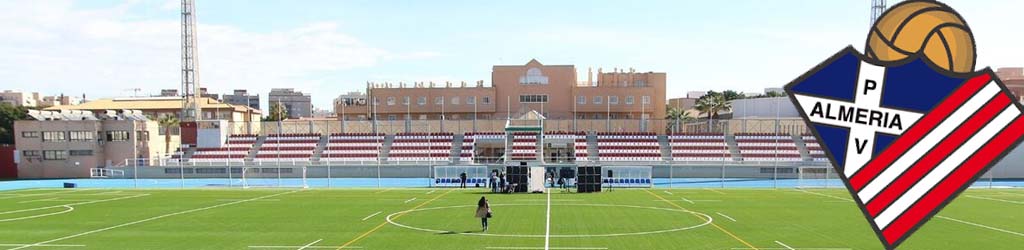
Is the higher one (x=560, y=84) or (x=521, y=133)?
(x=560, y=84)

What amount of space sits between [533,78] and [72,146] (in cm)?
5552

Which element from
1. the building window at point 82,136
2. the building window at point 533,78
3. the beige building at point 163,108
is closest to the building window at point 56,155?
the building window at point 82,136

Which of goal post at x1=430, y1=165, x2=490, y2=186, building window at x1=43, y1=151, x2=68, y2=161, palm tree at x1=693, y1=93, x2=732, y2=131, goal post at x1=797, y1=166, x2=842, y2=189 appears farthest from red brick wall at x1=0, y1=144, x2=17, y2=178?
palm tree at x1=693, y1=93, x2=732, y2=131

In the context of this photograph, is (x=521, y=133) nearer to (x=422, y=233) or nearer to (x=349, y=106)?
(x=349, y=106)

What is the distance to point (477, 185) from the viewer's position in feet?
169

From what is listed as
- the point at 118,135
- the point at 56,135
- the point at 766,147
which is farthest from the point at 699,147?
the point at 56,135

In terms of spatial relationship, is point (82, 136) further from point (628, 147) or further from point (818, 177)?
point (818, 177)

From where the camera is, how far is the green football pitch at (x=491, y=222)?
2350 centimetres

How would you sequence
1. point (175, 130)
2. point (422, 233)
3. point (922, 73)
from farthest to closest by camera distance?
point (175, 130) → point (422, 233) → point (922, 73)

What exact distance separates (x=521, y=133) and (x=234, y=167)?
31134mm

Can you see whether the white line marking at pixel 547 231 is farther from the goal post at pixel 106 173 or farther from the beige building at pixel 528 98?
the beige building at pixel 528 98

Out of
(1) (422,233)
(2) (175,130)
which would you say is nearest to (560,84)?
(2) (175,130)

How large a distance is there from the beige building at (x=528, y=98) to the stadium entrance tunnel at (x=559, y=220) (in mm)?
57525

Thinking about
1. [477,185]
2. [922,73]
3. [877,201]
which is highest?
[922,73]
